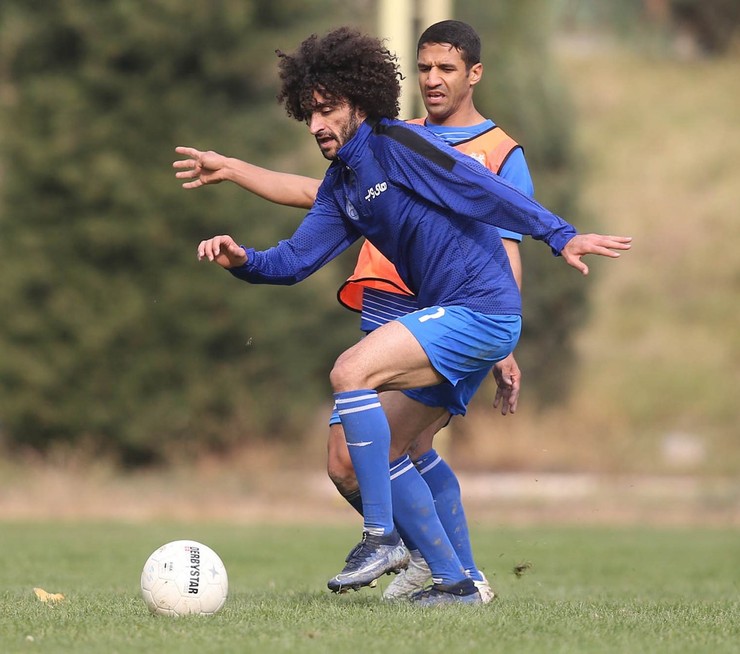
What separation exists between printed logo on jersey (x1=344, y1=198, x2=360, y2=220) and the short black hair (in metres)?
1.08

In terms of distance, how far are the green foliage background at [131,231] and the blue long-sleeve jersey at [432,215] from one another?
36.5 feet

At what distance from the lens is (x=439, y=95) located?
671 cm

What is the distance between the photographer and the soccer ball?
5.63 m

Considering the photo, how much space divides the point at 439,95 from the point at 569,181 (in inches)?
564

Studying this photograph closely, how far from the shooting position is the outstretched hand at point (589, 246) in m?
5.66

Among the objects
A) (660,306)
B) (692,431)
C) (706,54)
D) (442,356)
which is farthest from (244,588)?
(706,54)

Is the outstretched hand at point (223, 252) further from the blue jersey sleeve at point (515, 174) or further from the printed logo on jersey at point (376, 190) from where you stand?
the blue jersey sleeve at point (515, 174)

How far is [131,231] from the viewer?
1700 cm

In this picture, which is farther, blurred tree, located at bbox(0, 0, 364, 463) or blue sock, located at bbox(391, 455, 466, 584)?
blurred tree, located at bbox(0, 0, 364, 463)

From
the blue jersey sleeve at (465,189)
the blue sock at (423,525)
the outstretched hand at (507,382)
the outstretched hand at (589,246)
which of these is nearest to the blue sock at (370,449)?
the blue sock at (423,525)

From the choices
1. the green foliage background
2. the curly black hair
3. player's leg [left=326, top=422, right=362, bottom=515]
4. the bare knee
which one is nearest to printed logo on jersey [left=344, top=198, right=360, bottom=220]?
the curly black hair

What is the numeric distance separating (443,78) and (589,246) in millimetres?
1456

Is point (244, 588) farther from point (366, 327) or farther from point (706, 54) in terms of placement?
point (706, 54)

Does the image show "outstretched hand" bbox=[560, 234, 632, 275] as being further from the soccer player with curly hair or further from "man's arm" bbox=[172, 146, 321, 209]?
"man's arm" bbox=[172, 146, 321, 209]
